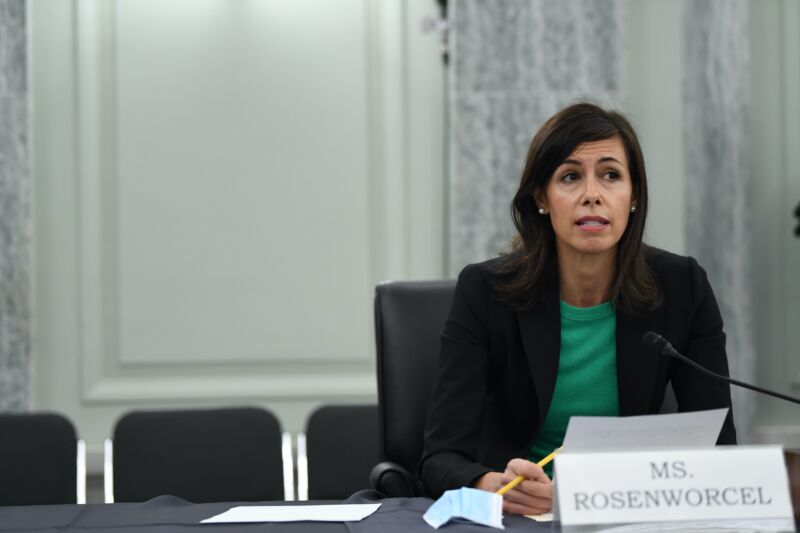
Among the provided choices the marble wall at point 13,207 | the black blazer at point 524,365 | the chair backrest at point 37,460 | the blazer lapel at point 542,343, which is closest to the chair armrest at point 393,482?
the black blazer at point 524,365

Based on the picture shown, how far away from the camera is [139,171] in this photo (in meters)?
3.49

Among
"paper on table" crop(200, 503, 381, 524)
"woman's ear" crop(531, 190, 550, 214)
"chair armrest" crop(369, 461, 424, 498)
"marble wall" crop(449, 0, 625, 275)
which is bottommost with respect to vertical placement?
"chair armrest" crop(369, 461, 424, 498)

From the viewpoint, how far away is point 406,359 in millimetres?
2246

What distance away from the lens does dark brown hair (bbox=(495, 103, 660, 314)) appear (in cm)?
195

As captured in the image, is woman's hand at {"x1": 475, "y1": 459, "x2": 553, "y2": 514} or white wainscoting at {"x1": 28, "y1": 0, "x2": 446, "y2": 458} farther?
white wainscoting at {"x1": 28, "y1": 0, "x2": 446, "y2": 458}

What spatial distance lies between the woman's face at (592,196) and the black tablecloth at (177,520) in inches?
24.6

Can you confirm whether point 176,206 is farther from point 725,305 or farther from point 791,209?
point 791,209

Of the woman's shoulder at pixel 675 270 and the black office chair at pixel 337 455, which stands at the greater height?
the woman's shoulder at pixel 675 270

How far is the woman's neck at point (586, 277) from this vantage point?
6.63 feet

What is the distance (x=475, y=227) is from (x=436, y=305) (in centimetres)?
A: 122

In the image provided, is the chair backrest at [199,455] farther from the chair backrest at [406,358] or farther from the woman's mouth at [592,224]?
the woman's mouth at [592,224]

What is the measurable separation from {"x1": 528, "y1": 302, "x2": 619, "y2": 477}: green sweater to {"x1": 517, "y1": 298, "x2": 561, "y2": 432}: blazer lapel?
0.11 feet

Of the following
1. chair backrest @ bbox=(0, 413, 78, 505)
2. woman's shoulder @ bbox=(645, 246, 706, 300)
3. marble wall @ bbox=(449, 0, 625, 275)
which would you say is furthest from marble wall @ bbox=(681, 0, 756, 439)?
chair backrest @ bbox=(0, 413, 78, 505)

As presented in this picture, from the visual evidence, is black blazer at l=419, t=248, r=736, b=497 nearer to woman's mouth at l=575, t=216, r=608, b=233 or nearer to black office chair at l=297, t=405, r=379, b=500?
woman's mouth at l=575, t=216, r=608, b=233
